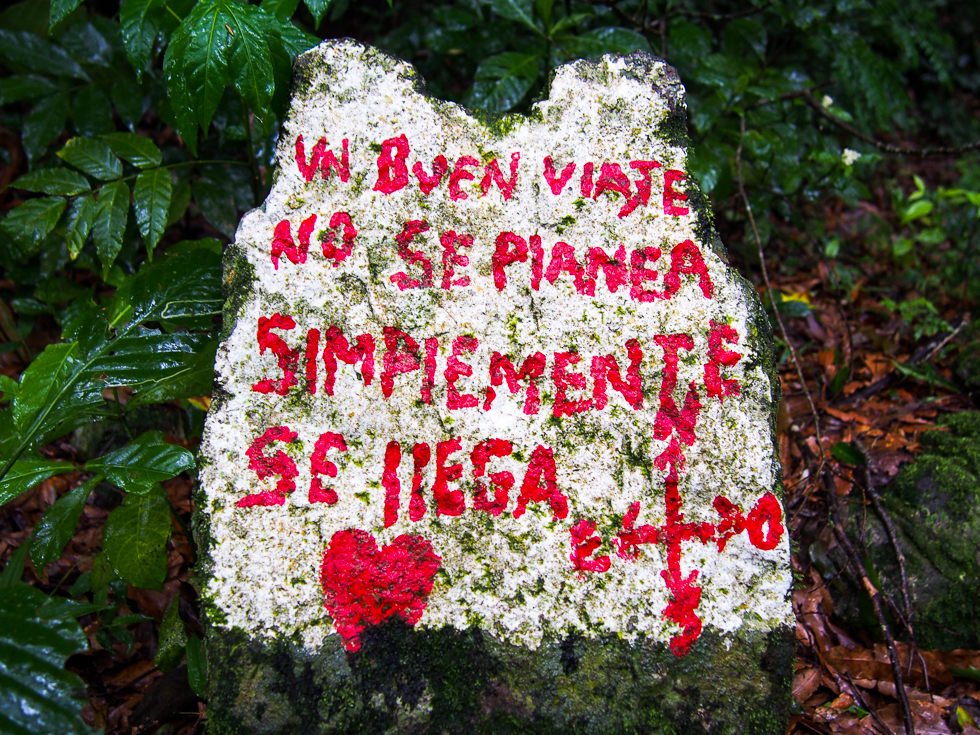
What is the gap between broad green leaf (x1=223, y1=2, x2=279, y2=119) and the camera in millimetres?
1679

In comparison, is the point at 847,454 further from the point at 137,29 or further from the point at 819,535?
the point at 137,29

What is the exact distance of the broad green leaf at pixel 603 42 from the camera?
Answer: 8.17 ft

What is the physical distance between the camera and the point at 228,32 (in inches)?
66.9

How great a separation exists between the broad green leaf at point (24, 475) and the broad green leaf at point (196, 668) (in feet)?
1.97

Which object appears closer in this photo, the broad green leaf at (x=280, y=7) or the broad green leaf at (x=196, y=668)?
the broad green leaf at (x=196, y=668)

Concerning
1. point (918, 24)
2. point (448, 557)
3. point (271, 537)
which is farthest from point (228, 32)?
point (918, 24)

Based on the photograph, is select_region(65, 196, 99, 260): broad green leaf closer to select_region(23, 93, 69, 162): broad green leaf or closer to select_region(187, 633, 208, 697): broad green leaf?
select_region(23, 93, 69, 162): broad green leaf

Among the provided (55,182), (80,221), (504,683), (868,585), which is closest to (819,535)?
(868,585)

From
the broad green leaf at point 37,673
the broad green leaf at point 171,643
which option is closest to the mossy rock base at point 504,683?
the broad green leaf at point 37,673

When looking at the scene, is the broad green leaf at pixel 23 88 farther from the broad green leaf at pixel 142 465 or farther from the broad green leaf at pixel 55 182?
the broad green leaf at pixel 142 465

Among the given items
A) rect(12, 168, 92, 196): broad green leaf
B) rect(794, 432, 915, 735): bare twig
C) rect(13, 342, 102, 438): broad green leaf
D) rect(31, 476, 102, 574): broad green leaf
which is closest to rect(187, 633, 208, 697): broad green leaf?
rect(31, 476, 102, 574): broad green leaf

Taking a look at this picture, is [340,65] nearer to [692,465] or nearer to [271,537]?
[271,537]

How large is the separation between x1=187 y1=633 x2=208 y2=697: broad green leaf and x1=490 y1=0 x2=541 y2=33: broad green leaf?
2393 millimetres

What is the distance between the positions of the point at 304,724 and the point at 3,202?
289 cm
